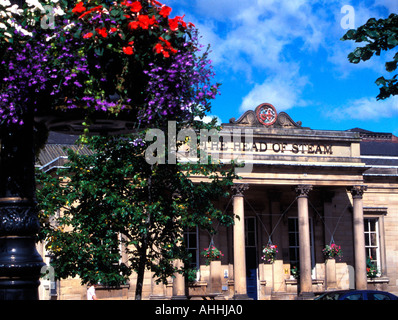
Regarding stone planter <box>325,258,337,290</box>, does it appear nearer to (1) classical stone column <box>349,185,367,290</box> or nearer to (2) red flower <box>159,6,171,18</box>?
(1) classical stone column <box>349,185,367,290</box>

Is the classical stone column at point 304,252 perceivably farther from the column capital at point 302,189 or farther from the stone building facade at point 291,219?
the column capital at point 302,189

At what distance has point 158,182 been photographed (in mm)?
14969

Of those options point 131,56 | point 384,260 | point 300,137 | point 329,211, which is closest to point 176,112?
point 131,56

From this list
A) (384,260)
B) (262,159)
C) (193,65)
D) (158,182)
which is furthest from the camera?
(384,260)

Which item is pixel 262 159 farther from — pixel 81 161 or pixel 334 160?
pixel 81 161

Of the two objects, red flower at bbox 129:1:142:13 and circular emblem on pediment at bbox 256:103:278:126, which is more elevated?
circular emblem on pediment at bbox 256:103:278:126

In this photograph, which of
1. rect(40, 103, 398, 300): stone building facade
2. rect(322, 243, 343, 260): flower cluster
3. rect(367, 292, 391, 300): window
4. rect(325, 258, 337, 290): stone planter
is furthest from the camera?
rect(325, 258, 337, 290): stone planter

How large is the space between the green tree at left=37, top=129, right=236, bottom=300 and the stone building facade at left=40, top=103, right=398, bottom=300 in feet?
35.9

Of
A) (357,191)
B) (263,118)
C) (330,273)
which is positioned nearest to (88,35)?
(263,118)

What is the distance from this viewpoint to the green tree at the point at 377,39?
8.83m

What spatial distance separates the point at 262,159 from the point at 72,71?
76.7ft

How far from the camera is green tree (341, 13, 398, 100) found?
8828mm

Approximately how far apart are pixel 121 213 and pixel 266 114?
15877 millimetres

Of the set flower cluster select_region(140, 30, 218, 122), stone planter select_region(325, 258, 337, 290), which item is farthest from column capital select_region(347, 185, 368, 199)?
flower cluster select_region(140, 30, 218, 122)
